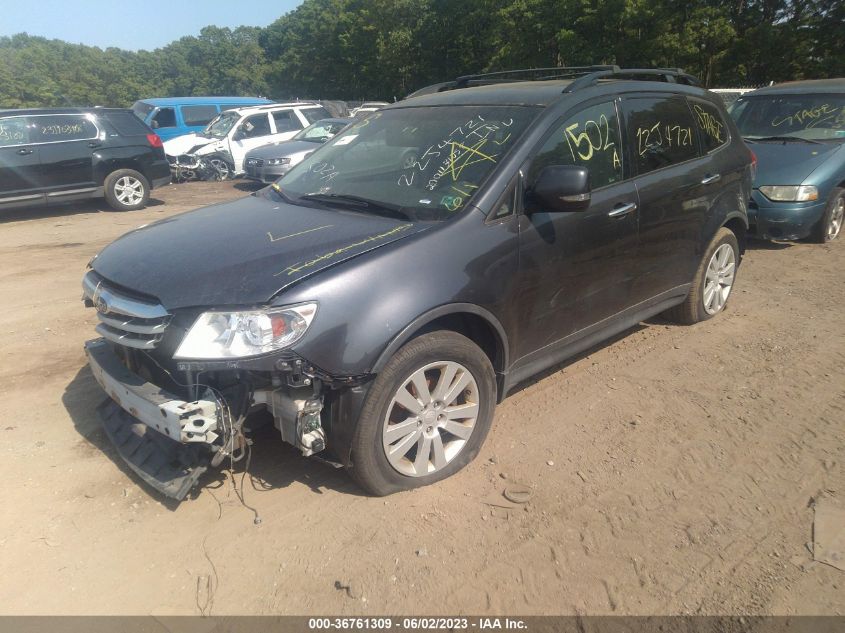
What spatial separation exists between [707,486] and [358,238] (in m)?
2.12

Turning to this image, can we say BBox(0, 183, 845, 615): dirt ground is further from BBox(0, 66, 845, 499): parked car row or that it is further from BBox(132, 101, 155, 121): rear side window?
BBox(132, 101, 155, 121): rear side window

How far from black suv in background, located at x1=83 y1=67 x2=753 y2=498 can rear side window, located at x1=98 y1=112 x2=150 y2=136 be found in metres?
8.55

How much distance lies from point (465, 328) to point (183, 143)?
50.8 feet

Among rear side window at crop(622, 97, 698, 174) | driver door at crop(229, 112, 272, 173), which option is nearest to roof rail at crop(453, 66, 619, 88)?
rear side window at crop(622, 97, 698, 174)

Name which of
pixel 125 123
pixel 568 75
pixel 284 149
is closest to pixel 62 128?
pixel 125 123

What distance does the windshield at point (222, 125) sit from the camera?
15.8m

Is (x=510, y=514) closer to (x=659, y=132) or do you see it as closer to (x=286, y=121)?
(x=659, y=132)

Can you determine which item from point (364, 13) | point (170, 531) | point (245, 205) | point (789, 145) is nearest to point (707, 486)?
point (170, 531)

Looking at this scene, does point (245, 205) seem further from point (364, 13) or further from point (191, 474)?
point (364, 13)

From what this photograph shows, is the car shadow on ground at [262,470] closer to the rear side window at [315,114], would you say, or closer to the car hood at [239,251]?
the car hood at [239,251]

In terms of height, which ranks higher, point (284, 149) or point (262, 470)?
point (262, 470)

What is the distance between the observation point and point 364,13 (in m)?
48.9

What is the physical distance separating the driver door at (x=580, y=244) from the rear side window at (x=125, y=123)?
9977 millimetres

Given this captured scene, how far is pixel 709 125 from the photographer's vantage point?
4840 millimetres
